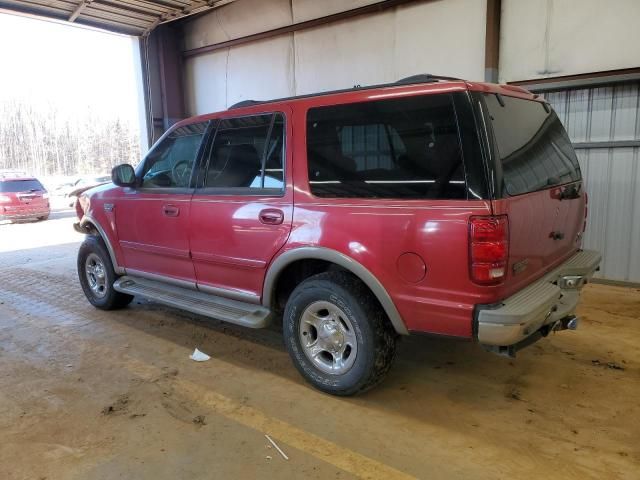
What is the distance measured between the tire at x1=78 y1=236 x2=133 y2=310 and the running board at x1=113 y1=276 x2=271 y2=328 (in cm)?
30

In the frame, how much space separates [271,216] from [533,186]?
5.60 ft

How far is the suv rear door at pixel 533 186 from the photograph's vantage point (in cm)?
255

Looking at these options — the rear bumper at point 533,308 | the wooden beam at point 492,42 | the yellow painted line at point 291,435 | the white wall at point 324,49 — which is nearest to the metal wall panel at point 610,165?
the wooden beam at point 492,42

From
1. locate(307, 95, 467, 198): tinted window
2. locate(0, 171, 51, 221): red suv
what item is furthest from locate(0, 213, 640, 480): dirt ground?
locate(0, 171, 51, 221): red suv

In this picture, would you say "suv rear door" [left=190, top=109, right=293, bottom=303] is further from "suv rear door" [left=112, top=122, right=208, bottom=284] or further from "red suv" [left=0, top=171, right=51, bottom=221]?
"red suv" [left=0, top=171, right=51, bottom=221]

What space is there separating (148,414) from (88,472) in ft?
1.89

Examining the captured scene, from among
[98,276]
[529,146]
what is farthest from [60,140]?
[529,146]

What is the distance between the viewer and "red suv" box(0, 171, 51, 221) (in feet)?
48.0

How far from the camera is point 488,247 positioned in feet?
7.93

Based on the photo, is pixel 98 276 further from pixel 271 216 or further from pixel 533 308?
pixel 533 308

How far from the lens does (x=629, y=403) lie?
3.02 m

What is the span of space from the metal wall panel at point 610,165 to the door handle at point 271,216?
4.53 meters

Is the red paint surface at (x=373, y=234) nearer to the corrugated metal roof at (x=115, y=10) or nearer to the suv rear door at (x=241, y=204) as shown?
the suv rear door at (x=241, y=204)

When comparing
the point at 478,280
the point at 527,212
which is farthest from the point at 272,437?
the point at 527,212
